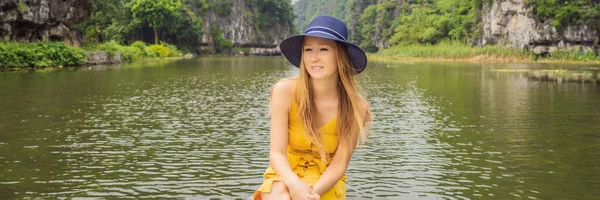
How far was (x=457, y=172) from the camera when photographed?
7.71 metres

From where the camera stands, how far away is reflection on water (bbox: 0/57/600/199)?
6.84 metres

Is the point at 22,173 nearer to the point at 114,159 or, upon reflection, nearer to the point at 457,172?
A: the point at 114,159


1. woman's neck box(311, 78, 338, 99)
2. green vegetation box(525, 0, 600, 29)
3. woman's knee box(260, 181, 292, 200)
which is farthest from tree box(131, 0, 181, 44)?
woman's knee box(260, 181, 292, 200)

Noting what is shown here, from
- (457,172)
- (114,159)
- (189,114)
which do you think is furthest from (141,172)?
(189,114)

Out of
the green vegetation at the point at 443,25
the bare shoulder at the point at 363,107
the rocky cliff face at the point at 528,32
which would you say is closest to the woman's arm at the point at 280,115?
the bare shoulder at the point at 363,107

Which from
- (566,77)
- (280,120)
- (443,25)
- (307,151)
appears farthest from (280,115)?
(443,25)

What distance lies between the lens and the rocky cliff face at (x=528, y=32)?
54875mm

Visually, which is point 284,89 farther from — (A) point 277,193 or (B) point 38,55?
(B) point 38,55

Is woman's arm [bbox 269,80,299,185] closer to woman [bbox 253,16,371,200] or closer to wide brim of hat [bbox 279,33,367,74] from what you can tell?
woman [bbox 253,16,371,200]

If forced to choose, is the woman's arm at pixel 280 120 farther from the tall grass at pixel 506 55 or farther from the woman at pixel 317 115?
the tall grass at pixel 506 55

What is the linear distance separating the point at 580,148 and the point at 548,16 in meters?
50.9

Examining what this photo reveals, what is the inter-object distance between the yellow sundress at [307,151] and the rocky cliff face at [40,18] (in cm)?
3368

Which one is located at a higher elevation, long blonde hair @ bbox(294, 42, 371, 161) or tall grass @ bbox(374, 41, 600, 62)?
long blonde hair @ bbox(294, 42, 371, 161)

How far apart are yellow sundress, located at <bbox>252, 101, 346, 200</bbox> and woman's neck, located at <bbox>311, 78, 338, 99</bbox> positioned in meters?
0.16
